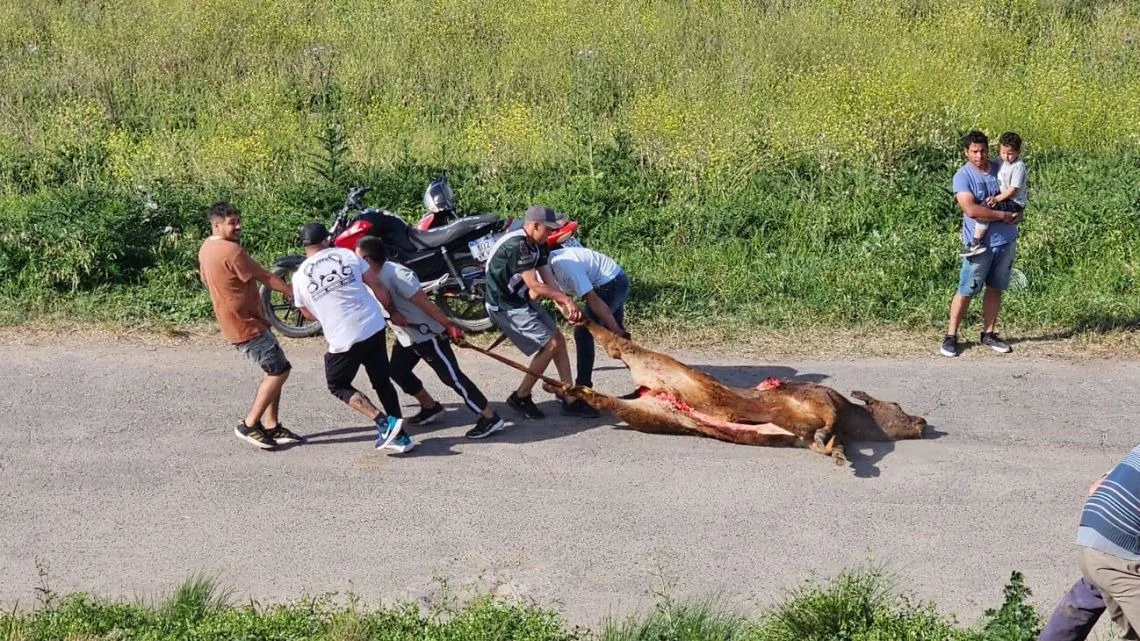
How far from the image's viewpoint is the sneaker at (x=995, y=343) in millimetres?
9641

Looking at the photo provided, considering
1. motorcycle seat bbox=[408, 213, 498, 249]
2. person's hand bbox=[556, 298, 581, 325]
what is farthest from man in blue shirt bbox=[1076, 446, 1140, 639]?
motorcycle seat bbox=[408, 213, 498, 249]

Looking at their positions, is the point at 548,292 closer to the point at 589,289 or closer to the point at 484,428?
A: the point at 589,289

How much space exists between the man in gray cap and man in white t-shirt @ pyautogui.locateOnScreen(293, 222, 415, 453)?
0.90 m

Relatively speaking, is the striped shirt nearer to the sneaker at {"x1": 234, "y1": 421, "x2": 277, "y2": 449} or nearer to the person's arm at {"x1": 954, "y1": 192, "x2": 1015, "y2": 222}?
the person's arm at {"x1": 954, "y1": 192, "x2": 1015, "y2": 222}

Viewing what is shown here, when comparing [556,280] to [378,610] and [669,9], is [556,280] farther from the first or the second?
[669,9]

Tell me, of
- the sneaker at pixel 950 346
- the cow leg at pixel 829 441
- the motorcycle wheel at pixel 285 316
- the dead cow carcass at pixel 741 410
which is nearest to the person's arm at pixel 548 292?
the dead cow carcass at pixel 741 410

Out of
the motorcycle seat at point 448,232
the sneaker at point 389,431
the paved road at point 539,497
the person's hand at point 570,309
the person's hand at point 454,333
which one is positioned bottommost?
the paved road at point 539,497

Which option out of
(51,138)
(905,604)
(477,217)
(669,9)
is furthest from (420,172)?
(905,604)

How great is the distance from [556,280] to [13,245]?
5261 millimetres

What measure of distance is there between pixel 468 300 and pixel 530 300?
1795 mm

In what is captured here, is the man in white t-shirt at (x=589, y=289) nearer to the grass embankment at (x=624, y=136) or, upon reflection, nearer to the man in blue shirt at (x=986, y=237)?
the grass embankment at (x=624, y=136)

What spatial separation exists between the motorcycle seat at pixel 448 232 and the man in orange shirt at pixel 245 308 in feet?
7.06

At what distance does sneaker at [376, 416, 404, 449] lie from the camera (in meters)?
7.86

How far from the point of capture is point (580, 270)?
28.2 ft
